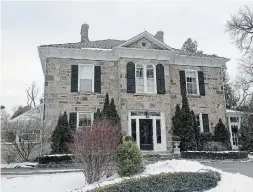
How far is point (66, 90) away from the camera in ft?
66.8

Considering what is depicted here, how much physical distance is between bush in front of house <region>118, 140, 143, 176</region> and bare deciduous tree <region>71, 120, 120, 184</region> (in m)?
0.36

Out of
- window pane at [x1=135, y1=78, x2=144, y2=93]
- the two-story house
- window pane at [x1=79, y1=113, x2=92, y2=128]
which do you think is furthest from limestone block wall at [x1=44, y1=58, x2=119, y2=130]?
window pane at [x1=135, y1=78, x2=144, y2=93]

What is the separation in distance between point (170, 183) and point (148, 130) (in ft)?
38.7

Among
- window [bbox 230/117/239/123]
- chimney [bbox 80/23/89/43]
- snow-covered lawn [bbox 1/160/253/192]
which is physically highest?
chimney [bbox 80/23/89/43]

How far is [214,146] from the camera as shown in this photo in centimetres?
2028

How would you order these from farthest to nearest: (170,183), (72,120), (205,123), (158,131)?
(205,123) → (158,131) → (72,120) → (170,183)

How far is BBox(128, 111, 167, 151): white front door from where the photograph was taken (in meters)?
20.1

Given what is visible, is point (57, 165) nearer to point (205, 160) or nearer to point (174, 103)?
point (205, 160)

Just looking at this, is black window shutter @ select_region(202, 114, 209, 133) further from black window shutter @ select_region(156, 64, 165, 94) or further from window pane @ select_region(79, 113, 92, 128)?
window pane @ select_region(79, 113, 92, 128)

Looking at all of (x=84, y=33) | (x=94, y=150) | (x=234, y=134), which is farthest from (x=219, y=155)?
(x=84, y=33)

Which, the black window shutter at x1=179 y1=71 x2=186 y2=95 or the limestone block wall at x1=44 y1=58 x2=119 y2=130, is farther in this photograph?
the black window shutter at x1=179 y1=71 x2=186 y2=95

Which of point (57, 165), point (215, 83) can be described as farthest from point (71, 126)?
point (215, 83)

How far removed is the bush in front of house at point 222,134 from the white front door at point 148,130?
13.4 feet

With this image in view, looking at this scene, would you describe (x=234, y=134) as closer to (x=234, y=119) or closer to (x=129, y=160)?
(x=234, y=119)
